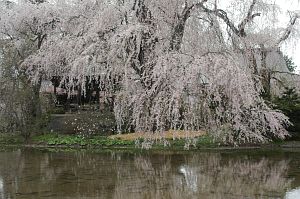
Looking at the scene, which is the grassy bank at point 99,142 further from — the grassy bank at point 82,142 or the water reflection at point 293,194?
the water reflection at point 293,194

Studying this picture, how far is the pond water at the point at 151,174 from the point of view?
9734mm

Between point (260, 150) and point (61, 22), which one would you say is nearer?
point (260, 150)

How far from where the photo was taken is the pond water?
31.9ft

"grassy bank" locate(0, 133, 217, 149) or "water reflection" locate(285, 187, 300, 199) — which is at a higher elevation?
"grassy bank" locate(0, 133, 217, 149)

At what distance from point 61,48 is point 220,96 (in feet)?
26.5

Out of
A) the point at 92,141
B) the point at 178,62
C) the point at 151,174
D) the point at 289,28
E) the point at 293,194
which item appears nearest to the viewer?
the point at 293,194

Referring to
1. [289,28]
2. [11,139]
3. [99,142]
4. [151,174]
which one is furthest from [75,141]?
[289,28]

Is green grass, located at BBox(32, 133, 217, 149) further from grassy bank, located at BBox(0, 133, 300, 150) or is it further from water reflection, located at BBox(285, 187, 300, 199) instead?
water reflection, located at BBox(285, 187, 300, 199)

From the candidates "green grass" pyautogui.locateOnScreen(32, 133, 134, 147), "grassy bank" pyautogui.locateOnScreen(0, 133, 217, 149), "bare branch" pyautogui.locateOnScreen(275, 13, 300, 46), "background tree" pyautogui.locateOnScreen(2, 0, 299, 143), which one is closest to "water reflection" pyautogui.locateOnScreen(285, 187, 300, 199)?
"background tree" pyautogui.locateOnScreen(2, 0, 299, 143)

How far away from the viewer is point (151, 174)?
12.2m

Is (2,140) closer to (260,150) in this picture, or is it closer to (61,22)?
(61,22)

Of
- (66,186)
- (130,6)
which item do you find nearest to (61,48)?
(130,6)

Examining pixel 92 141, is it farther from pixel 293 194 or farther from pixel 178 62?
pixel 293 194

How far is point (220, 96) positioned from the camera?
10945mm
